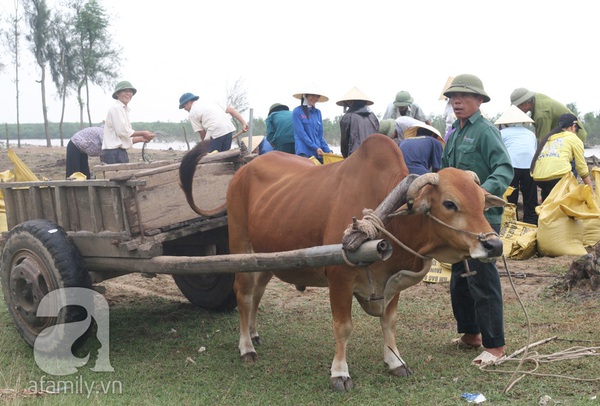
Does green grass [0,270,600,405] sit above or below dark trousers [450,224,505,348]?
below

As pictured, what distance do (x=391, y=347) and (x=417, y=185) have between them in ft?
4.27

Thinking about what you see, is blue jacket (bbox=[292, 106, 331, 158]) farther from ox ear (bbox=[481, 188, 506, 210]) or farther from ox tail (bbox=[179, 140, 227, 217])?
ox ear (bbox=[481, 188, 506, 210])

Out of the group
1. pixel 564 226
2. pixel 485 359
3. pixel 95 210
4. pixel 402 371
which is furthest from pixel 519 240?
pixel 95 210

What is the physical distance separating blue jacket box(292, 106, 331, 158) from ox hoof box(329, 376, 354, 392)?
4.61 m

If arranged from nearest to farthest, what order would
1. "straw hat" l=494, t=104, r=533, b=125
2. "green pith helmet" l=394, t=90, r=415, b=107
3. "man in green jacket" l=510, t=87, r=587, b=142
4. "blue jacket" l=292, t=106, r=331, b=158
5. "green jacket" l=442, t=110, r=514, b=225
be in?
"green jacket" l=442, t=110, r=514, b=225 → "blue jacket" l=292, t=106, r=331, b=158 → "straw hat" l=494, t=104, r=533, b=125 → "man in green jacket" l=510, t=87, r=587, b=142 → "green pith helmet" l=394, t=90, r=415, b=107

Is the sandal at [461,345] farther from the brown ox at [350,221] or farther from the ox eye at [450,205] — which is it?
the ox eye at [450,205]

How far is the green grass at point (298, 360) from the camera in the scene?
4242 mm

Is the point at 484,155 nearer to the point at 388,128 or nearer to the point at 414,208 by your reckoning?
the point at 414,208

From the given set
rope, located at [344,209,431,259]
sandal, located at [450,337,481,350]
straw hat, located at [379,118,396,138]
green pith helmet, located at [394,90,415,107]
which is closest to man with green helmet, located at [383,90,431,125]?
green pith helmet, located at [394,90,415,107]

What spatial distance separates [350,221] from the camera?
14.3 feet

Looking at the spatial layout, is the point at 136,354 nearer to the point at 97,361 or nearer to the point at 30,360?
the point at 97,361

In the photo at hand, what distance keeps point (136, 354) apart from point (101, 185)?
1372 mm

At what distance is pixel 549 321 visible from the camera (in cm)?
542

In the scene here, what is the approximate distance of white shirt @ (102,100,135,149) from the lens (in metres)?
7.80
